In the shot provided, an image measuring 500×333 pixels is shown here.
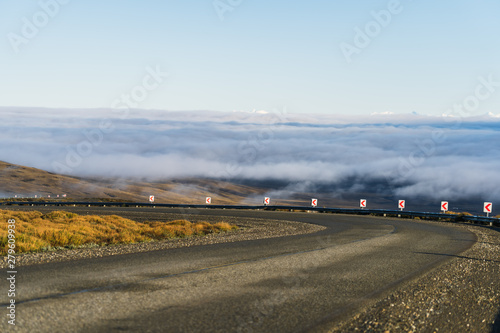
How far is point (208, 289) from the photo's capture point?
9.68 meters

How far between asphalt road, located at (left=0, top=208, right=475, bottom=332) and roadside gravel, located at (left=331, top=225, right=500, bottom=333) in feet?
1.23

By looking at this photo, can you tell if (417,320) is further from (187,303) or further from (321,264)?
(321,264)

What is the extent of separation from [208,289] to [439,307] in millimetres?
4177

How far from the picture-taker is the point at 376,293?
984 centimetres

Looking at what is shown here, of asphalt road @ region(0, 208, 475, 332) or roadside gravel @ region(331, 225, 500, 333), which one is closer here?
asphalt road @ region(0, 208, 475, 332)

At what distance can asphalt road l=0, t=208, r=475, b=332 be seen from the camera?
7.17 metres

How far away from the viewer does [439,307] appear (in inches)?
353

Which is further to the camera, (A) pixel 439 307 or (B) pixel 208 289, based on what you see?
(B) pixel 208 289

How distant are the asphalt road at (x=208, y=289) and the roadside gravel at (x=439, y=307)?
1.23ft

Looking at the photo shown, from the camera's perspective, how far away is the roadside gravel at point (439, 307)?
7.62m

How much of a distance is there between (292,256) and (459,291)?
18.6ft

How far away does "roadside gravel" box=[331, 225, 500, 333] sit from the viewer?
25.0 feet

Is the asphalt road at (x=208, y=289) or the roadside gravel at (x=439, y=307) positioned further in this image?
the roadside gravel at (x=439, y=307)

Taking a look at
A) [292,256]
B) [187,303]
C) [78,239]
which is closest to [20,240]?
[78,239]
